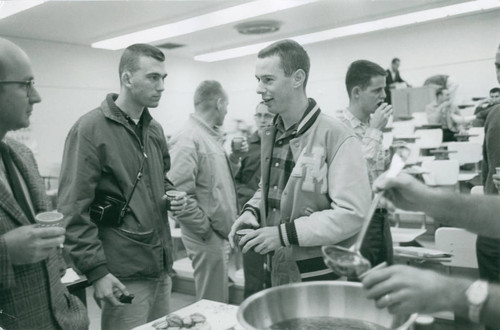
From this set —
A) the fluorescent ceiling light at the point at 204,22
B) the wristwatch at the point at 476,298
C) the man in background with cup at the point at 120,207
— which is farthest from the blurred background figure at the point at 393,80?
the wristwatch at the point at 476,298

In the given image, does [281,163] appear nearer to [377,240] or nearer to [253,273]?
[377,240]

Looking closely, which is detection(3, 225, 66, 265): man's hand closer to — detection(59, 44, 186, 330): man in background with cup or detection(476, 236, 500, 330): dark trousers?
detection(59, 44, 186, 330): man in background with cup

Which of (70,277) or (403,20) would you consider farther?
(403,20)

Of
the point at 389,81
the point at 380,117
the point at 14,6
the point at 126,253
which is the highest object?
the point at 14,6

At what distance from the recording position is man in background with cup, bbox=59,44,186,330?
192cm

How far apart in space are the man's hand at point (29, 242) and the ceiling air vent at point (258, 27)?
26.9 ft

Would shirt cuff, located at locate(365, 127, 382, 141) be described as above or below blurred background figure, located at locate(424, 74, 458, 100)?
below

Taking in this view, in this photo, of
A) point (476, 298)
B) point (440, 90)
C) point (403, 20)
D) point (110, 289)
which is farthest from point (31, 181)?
point (403, 20)

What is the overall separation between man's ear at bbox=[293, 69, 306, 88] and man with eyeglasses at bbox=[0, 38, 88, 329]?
105 centimetres

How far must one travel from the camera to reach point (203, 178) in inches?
120

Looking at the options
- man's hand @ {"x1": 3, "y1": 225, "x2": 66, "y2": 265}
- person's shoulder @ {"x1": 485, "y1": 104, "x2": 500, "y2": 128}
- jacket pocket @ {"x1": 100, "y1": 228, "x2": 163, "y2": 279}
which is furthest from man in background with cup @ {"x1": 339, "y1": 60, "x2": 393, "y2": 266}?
man's hand @ {"x1": 3, "y1": 225, "x2": 66, "y2": 265}

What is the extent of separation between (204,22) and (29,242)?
7.89 meters

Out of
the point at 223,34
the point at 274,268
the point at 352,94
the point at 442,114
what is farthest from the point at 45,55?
the point at 274,268

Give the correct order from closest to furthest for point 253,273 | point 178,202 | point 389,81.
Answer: point 178,202 < point 253,273 < point 389,81
